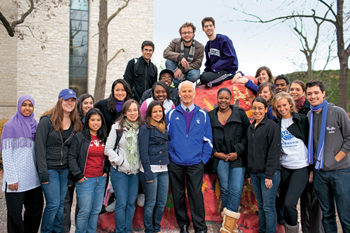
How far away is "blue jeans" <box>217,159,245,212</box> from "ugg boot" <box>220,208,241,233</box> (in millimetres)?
74

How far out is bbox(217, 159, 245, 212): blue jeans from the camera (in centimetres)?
424

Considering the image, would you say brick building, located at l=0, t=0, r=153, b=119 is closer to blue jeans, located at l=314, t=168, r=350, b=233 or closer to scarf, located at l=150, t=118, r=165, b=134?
scarf, located at l=150, t=118, r=165, b=134

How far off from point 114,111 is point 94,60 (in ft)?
42.7

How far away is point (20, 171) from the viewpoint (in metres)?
3.65

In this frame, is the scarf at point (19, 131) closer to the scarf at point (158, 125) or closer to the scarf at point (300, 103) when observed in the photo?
the scarf at point (158, 125)

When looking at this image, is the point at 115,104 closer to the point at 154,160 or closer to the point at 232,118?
the point at 154,160

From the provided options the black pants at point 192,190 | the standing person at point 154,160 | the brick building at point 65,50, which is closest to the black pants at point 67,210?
the standing person at point 154,160

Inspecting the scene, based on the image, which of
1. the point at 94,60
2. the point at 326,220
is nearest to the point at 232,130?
the point at 326,220

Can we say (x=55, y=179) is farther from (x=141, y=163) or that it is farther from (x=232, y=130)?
(x=232, y=130)

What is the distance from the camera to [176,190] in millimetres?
4219

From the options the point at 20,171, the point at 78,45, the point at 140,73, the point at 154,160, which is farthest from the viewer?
the point at 78,45

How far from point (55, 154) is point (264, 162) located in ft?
8.95

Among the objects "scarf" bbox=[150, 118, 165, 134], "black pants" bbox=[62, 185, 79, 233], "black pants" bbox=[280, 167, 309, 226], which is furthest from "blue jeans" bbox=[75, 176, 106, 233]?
"black pants" bbox=[280, 167, 309, 226]

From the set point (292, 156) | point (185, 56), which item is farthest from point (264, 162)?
point (185, 56)
